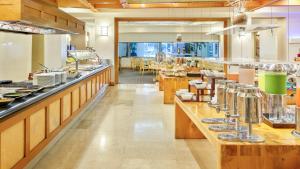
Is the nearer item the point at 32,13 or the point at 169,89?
the point at 32,13

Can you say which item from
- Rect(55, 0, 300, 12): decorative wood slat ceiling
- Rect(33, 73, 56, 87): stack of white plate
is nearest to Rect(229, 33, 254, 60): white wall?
Rect(55, 0, 300, 12): decorative wood slat ceiling

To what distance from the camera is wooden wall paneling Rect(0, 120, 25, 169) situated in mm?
2757

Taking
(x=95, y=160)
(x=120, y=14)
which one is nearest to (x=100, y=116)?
(x=95, y=160)

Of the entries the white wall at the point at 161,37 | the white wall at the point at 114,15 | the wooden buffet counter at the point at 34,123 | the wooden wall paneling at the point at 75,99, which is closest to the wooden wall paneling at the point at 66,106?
the wooden buffet counter at the point at 34,123

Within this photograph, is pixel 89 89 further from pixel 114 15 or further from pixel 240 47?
pixel 240 47

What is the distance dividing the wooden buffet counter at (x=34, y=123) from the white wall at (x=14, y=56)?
183 centimetres

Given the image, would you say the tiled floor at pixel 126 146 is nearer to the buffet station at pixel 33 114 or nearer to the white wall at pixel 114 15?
the buffet station at pixel 33 114

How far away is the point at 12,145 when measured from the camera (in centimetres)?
294

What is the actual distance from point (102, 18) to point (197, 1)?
Result: 4.22m

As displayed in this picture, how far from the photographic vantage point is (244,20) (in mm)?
3934

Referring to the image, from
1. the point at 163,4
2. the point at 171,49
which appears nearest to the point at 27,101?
the point at 163,4

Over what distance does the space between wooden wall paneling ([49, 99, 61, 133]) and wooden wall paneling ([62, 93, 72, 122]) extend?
0.76 feet

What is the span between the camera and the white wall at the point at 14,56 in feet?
21.7

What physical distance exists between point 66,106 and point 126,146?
4.18 ft
